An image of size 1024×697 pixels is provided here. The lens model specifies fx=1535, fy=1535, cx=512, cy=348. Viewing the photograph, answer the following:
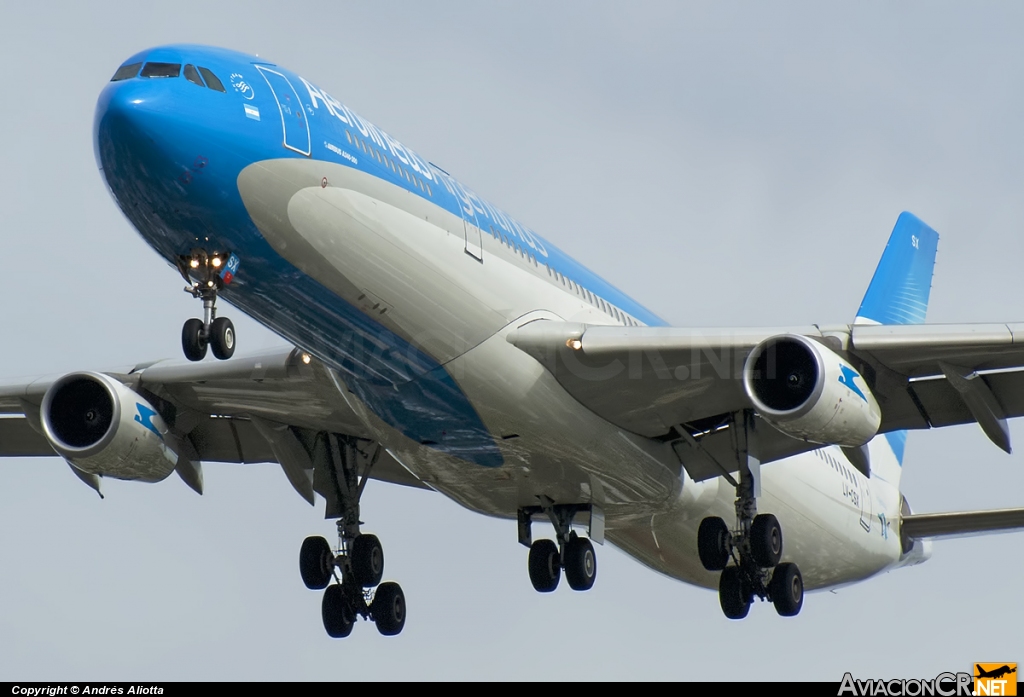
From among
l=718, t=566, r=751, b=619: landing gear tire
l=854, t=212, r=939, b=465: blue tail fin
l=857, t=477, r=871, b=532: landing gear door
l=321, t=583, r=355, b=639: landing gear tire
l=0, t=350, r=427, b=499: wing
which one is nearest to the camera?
l=0, t=350, r=427, b=499: wing

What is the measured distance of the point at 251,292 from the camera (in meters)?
19.0

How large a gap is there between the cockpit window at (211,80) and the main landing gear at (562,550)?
29.4 ft

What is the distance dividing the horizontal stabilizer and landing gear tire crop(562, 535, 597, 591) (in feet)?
23.1

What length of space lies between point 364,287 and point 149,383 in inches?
240

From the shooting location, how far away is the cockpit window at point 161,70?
1777 cm

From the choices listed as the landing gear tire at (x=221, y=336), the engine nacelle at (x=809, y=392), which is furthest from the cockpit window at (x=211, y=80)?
the engine nacelle at (x=809, y=392)

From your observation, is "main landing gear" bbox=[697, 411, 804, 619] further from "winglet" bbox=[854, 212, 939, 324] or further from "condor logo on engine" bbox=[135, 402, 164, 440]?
"winglet" bbox=[854, 212, 939, 324]

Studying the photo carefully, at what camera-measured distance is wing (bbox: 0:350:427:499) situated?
2236 centimetres

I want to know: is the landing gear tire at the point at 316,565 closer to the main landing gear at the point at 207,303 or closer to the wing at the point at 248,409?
the wing at the point at 248,409

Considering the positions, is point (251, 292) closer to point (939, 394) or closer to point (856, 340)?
point (856, 340)

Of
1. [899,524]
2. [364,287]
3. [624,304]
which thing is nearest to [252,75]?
[364,287]

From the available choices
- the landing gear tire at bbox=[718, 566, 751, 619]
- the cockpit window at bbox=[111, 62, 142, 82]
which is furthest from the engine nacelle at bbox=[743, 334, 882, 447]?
the cockpit window at bbox=[111, 62, 142, 82]

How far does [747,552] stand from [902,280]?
13097 millimetres

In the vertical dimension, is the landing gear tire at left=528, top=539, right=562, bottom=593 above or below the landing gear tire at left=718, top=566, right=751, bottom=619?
above
